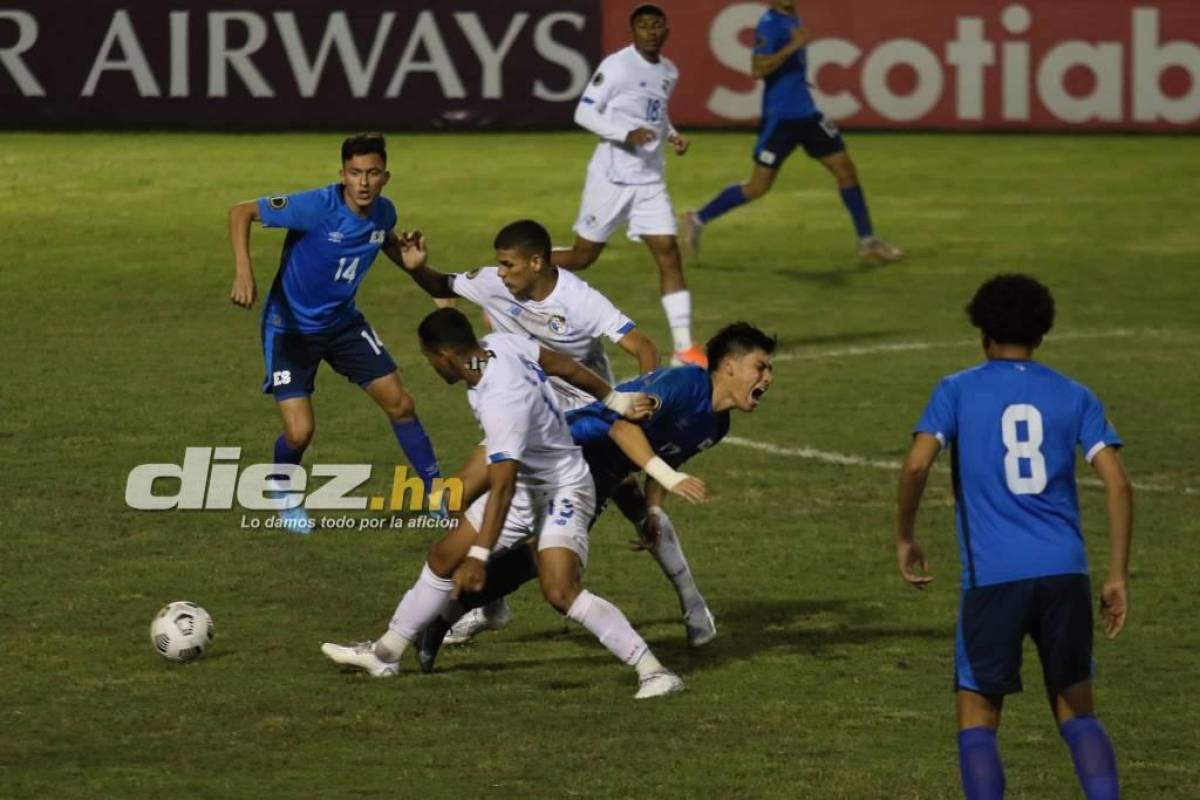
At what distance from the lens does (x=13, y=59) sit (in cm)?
2853

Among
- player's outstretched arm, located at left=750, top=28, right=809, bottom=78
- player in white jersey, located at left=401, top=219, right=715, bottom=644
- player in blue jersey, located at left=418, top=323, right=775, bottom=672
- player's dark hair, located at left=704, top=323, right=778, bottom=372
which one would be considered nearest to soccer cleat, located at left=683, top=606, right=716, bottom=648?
player in white jersey, located at left=401, top=219, right=715, bottom=644

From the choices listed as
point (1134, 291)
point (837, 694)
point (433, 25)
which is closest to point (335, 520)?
point (837, 694)

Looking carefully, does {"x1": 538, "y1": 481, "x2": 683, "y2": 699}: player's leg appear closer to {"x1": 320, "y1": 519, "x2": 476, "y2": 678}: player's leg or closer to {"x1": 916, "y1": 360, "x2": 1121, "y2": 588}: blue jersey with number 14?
{"x1": 320, "y1": 519, "x2": 476, "y2": 678}: player's leg

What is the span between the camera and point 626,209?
719 inches

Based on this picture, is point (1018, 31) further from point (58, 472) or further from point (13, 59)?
point (58, 472)

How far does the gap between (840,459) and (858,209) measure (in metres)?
8.25

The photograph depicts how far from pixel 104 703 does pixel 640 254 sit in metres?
14.8

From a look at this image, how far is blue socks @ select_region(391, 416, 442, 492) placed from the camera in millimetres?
13273

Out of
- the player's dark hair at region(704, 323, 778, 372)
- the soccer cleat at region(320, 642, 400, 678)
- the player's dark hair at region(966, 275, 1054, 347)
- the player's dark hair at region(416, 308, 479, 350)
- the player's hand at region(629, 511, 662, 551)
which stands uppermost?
the player's dark hair at region(966, 275, 1054, 347)

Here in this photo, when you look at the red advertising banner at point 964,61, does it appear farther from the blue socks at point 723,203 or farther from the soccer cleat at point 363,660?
the soccer cleat at point 363,660

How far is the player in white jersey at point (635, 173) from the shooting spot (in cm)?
1806

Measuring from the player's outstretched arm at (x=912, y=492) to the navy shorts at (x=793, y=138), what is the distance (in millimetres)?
14666

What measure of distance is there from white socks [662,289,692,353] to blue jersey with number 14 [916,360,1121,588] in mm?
10190

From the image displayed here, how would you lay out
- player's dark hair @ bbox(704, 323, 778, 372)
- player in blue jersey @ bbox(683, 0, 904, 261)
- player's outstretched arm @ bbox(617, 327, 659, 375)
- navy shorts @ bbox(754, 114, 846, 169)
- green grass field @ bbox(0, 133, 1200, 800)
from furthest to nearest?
navy shorts @ bbox(754, 114, 846, 169)
player in blue jersey @ bbox(683, 0, 904, 261)
player's outstretched arm @ bbox(617, 327, 659, 375)
player's dark hair @ bbox(704, 323, 778, 372)
green grass field @ bbox(0, 133, 1200, 800)
